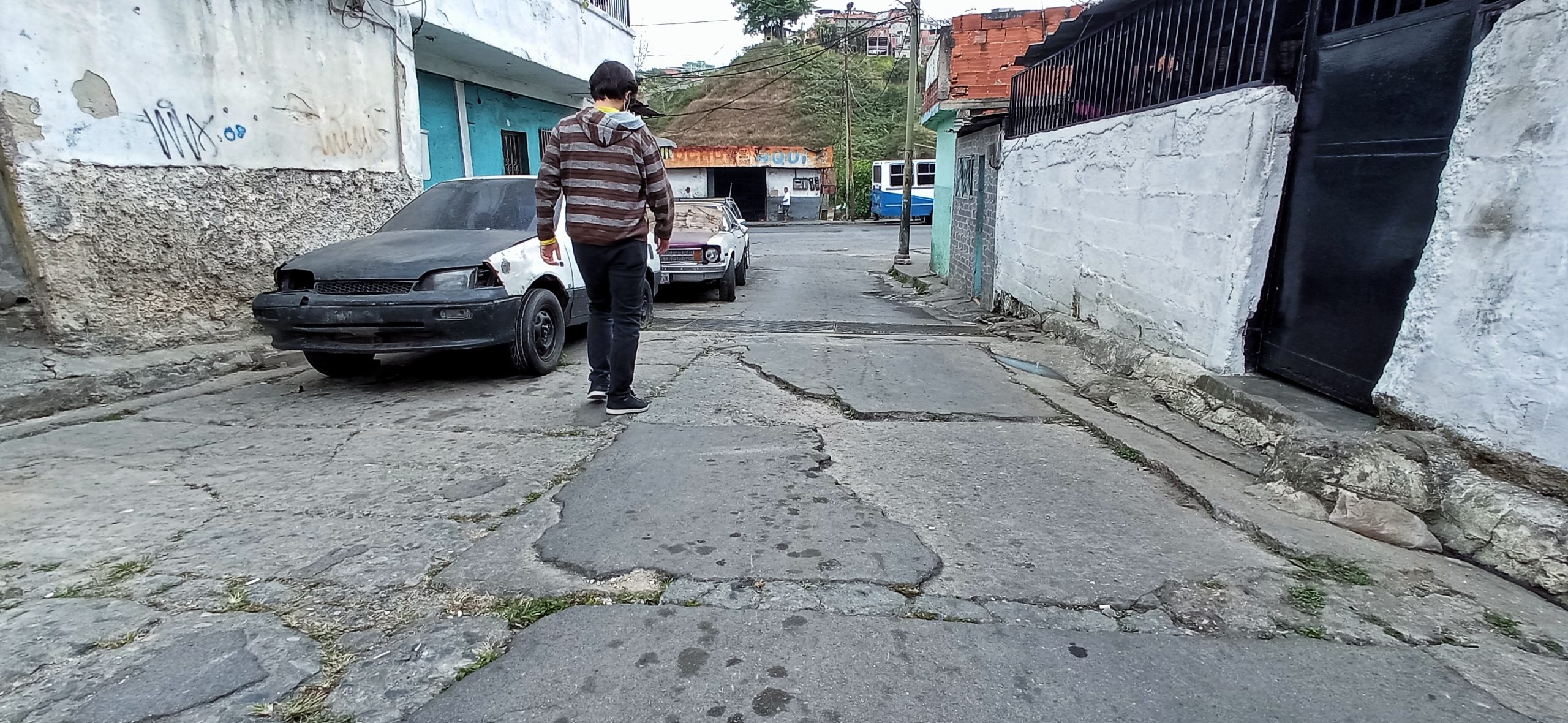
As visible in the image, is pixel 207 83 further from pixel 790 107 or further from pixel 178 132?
pixel 790 107

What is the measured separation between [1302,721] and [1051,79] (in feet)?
22.5

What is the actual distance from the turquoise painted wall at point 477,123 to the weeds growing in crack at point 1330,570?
31.1 ft

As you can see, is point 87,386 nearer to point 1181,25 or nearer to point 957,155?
point 1181,25

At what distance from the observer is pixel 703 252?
9953 millimetres

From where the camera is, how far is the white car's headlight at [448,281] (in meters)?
4.71

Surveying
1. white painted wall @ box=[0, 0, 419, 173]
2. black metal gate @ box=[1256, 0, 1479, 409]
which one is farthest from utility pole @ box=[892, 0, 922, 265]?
black metal gate @ box=[1256, 0, 1479, 409]

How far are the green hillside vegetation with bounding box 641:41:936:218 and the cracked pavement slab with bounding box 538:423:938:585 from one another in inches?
1416

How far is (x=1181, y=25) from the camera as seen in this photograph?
5.01 metres

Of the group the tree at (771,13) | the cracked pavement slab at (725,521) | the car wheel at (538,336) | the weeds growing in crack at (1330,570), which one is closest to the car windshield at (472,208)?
the car wheel at (538,336)

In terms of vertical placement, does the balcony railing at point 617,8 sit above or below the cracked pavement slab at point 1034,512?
above

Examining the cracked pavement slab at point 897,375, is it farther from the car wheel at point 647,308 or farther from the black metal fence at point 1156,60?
the black metal fence at point 1156,60

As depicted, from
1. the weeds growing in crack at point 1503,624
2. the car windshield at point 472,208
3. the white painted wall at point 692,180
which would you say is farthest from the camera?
the white painted wall at point 692,180

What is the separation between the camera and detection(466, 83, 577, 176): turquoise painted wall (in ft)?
36.0

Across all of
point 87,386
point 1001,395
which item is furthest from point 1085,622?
point 87,386
